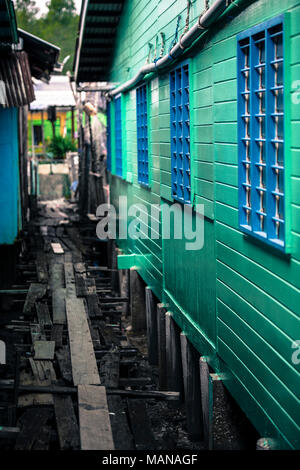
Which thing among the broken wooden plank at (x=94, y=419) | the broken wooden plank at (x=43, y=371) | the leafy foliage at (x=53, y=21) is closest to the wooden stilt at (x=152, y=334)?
the broken wooden plank at (x=43, y=371)

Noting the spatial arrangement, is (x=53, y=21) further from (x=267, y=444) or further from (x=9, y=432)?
(x=267, y=444)

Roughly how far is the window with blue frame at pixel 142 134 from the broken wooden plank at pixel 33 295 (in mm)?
2108

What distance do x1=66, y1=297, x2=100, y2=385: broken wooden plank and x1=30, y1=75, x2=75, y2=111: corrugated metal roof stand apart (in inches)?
877

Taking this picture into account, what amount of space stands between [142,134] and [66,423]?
650cm

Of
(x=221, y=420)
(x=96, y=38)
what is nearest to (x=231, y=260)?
(x=221, y=420)

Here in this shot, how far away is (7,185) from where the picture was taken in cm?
1352

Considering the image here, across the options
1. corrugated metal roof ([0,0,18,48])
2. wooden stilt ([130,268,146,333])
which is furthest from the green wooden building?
wooden stilt ([130,268,146,333])

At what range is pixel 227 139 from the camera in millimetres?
6020

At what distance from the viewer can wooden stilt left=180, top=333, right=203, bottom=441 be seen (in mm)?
8078

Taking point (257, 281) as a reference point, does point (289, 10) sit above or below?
above

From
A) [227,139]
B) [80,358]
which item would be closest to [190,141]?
[227,139]

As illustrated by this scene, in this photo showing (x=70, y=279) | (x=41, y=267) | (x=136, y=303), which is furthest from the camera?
(x=136, y=303)
